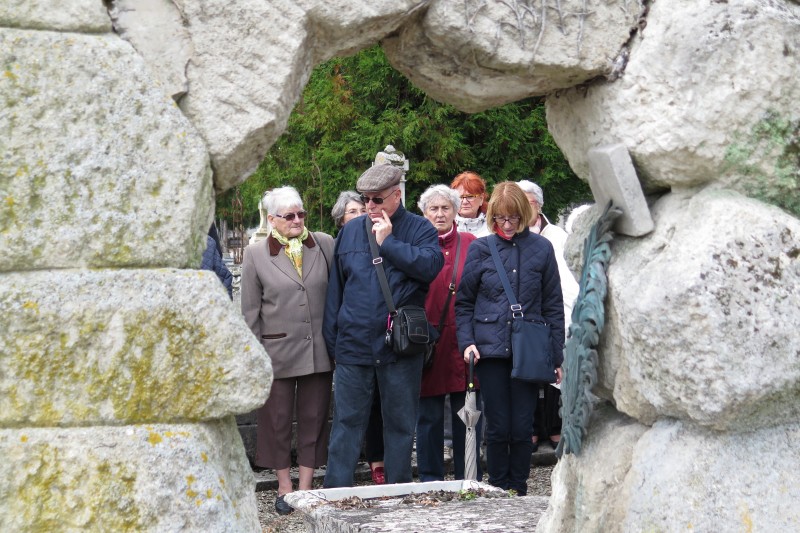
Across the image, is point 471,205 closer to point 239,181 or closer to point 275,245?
point 275,245

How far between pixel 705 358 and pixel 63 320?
1.63 meters

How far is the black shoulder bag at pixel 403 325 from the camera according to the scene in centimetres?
505

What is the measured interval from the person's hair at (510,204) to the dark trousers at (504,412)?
72cm

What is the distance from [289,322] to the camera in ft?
19.0

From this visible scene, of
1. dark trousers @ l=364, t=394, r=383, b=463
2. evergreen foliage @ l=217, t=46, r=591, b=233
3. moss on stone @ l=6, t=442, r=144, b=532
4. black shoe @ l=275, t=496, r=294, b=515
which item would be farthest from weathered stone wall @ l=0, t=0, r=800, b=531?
evergreen foliage @ l=217, t=46, r=591, b=233

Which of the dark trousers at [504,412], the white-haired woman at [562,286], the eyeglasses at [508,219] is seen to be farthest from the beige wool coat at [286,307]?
the white-haired woman at [562,286]

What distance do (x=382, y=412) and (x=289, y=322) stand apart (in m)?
0.83

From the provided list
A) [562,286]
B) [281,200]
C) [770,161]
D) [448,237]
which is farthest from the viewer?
[562,286]

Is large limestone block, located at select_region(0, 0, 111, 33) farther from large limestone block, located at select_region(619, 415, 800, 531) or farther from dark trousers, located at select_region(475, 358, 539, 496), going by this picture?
dark trousers, located at select_region(475, 358, 539, 496)

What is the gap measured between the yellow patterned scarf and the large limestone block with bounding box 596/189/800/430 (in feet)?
10.3

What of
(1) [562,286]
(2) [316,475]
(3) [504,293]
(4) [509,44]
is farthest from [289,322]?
(4) [509,44]

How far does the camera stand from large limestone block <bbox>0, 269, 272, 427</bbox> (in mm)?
2549

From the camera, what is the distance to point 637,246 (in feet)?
10.1

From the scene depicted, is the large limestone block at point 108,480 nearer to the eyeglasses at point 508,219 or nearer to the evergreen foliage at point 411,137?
the eyeglasses at point 508,219
